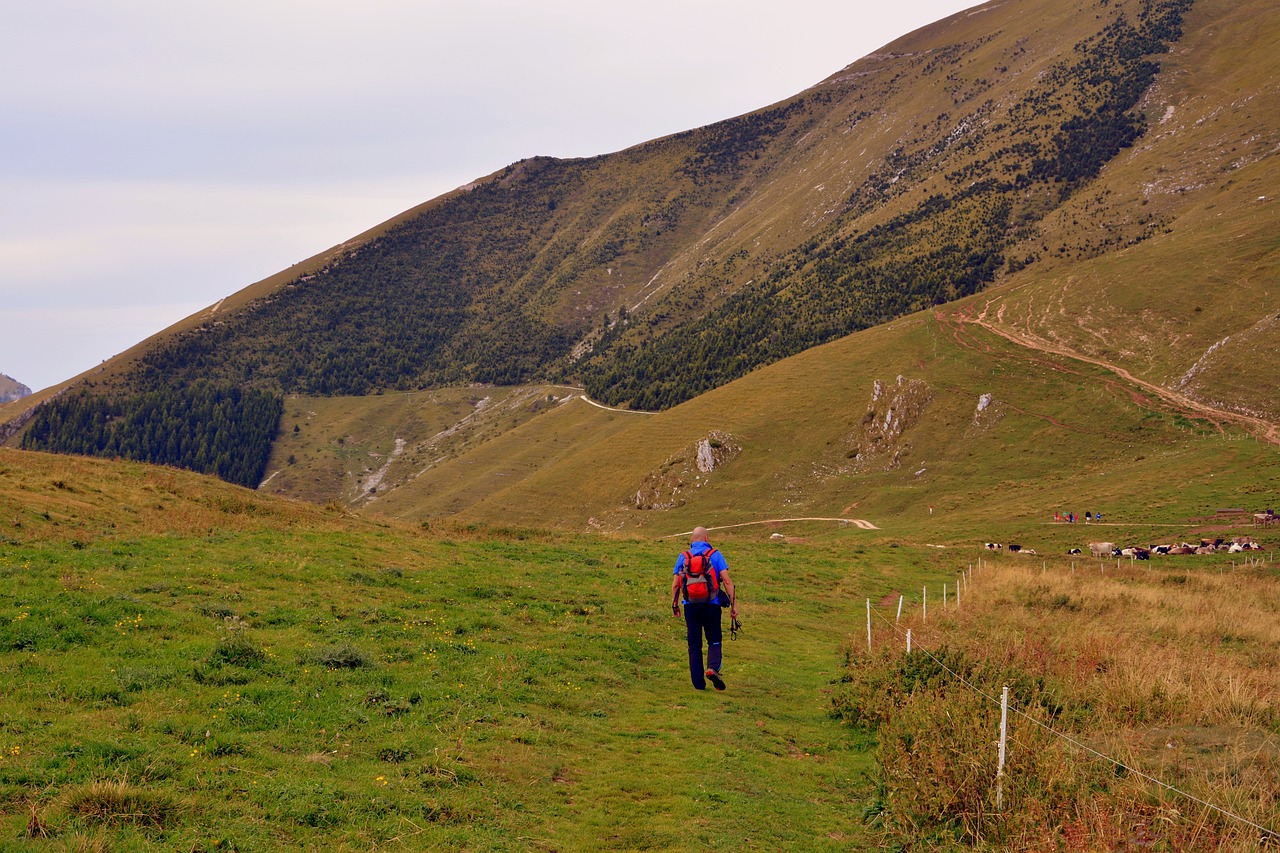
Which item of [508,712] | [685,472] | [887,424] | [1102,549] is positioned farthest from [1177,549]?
[685,472]

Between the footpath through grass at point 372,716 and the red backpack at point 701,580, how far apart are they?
2275 millimetres

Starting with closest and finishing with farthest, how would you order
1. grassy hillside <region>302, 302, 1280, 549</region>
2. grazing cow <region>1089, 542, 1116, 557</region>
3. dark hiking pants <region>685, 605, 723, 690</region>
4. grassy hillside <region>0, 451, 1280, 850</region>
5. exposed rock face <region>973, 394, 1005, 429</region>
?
grassy hillside <region>0, 451, 1280, 850</region>
dark hiking pants <region>685, 605, 723, 690</region>
grazing cow <region>1089, 542, 1116, 557</region>
grassy hillside <region>302, 302, 1280, 549</region>
exposed rock face <region>973, 394, 1005, 429</region>

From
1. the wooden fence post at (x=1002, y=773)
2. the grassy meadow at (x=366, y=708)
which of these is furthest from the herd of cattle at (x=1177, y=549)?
the wooden fence post at (x=1002, y=773)

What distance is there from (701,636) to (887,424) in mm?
68521

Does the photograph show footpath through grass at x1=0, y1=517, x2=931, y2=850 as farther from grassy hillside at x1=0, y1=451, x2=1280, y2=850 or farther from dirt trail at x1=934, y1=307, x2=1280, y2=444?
dirt trail at x1=934, y1=307, x2=1280, y2=444

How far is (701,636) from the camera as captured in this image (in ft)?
51.2

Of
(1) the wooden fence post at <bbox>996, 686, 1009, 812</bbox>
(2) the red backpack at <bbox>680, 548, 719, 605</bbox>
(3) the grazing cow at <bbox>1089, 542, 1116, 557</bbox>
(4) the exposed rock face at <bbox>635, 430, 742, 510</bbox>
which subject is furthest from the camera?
(4) the exposed rock face at <bbox>635, 430, 742, 510</bbox>

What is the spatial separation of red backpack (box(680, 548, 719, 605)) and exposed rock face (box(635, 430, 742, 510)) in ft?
223

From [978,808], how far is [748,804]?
2977mm

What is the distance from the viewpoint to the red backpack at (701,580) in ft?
47.5

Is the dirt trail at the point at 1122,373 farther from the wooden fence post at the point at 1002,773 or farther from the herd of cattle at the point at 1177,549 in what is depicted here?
the wooden fence post at the point at 1002,773

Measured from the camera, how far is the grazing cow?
41719mm

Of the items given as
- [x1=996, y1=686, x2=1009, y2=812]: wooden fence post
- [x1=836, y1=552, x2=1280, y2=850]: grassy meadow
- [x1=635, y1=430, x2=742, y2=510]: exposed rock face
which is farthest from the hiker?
[x1=635, y1=430, x2=742, y2=510]: exposed rock face

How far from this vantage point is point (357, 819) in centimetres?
870
